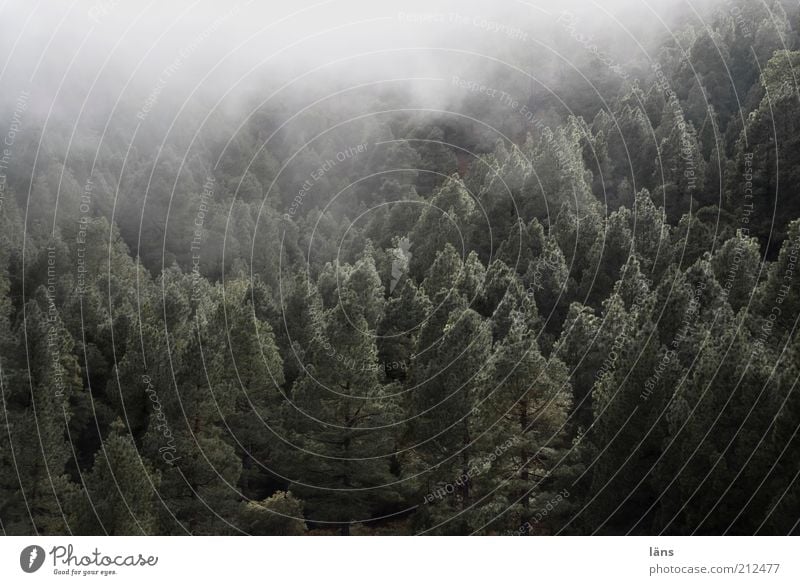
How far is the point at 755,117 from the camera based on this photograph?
69.7m

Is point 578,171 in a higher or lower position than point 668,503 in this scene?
higher

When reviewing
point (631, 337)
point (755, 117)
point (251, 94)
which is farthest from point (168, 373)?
point (251, 94)

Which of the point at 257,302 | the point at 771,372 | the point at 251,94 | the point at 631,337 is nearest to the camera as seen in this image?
the point at 771,372

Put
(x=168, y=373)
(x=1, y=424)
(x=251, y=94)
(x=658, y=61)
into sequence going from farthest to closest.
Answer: (x=251, y=94) < (x=658, y=61) < (x=168, y=373) < (x=1, y=424)

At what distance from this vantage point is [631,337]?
40.9 meters

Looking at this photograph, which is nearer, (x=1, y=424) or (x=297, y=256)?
(x=1, y=424)

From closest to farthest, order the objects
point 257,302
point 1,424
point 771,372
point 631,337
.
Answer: point 771,372 < point 631,337 < point 1,424 < point 257,302

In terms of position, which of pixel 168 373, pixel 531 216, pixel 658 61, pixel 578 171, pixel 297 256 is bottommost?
pixel 168 373

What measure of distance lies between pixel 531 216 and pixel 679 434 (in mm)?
36974

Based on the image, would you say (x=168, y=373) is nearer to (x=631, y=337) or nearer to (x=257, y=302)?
(x=257, y=302)

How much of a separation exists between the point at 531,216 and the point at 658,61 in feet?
167

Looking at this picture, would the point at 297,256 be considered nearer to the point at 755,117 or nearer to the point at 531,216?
the point at 531,216

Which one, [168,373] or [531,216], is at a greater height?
[531,216]

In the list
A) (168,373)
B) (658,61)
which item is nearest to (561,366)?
(168,373)
